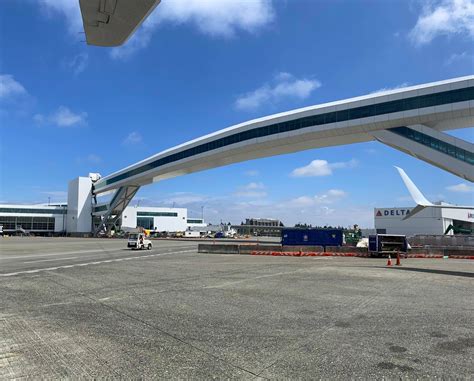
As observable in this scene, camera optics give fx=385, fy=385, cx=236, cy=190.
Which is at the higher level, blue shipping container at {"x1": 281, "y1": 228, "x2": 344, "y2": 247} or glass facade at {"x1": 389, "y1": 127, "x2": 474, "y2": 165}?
glass facade at {"x1": 389, "y1": 127, "x2": 474, "y2": 165}

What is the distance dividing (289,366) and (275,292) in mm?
6661

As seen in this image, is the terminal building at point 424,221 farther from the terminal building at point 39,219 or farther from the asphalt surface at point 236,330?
the asphalt surface at point 236,330

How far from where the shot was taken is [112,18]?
4.38 m

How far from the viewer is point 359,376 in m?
5.03

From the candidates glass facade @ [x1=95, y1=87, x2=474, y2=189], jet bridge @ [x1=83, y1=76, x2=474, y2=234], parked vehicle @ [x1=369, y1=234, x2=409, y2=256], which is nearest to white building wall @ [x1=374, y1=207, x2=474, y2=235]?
jet bridge @ [x1=83, y1=76, x2=474, y2=234]

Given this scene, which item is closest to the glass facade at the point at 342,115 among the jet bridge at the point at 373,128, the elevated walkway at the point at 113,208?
the jet bridge at the point at 373,128

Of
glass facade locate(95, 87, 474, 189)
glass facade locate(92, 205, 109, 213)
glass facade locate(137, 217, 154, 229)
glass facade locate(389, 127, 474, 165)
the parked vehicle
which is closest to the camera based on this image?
the parked vehicle

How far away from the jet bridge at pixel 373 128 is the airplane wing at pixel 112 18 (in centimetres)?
3785

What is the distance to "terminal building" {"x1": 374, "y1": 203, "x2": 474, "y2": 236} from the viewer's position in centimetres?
7712

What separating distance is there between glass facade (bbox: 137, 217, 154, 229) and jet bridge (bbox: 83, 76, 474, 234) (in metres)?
64.4

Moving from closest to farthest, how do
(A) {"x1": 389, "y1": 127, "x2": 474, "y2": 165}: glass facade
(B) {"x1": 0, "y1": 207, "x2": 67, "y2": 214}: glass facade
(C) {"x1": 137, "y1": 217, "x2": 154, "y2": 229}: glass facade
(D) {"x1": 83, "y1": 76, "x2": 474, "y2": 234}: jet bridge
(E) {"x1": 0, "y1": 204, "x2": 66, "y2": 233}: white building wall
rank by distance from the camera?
(A) {"x1": 389, "y1": 127, "x2": 474, "y2": 165}: glass facade
(D) {"x1": 83, "y1": 76, "x2": 474, "y2": 234}: jet bridge
(E) {"x1": 0, "y1": 204, "x2": 66, "y2": 233}: white building wall
(B) {"x1": 0, "y1": 207, "x2": 67, "y2": 214}: glass facade
(C) {"x1": 137, "y1": 217, "x2": 154, "y2": 229}: glass facade

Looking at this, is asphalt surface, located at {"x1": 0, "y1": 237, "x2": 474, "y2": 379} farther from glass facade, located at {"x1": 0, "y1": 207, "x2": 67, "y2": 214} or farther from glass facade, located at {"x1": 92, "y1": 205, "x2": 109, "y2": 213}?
glass facade, located at {"x1": 0, "y1": 207, "x2": 67, "y2": 214}

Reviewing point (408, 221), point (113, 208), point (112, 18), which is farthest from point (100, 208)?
point (112, 18)

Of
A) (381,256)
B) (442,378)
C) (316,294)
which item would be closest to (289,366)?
(442,378)
